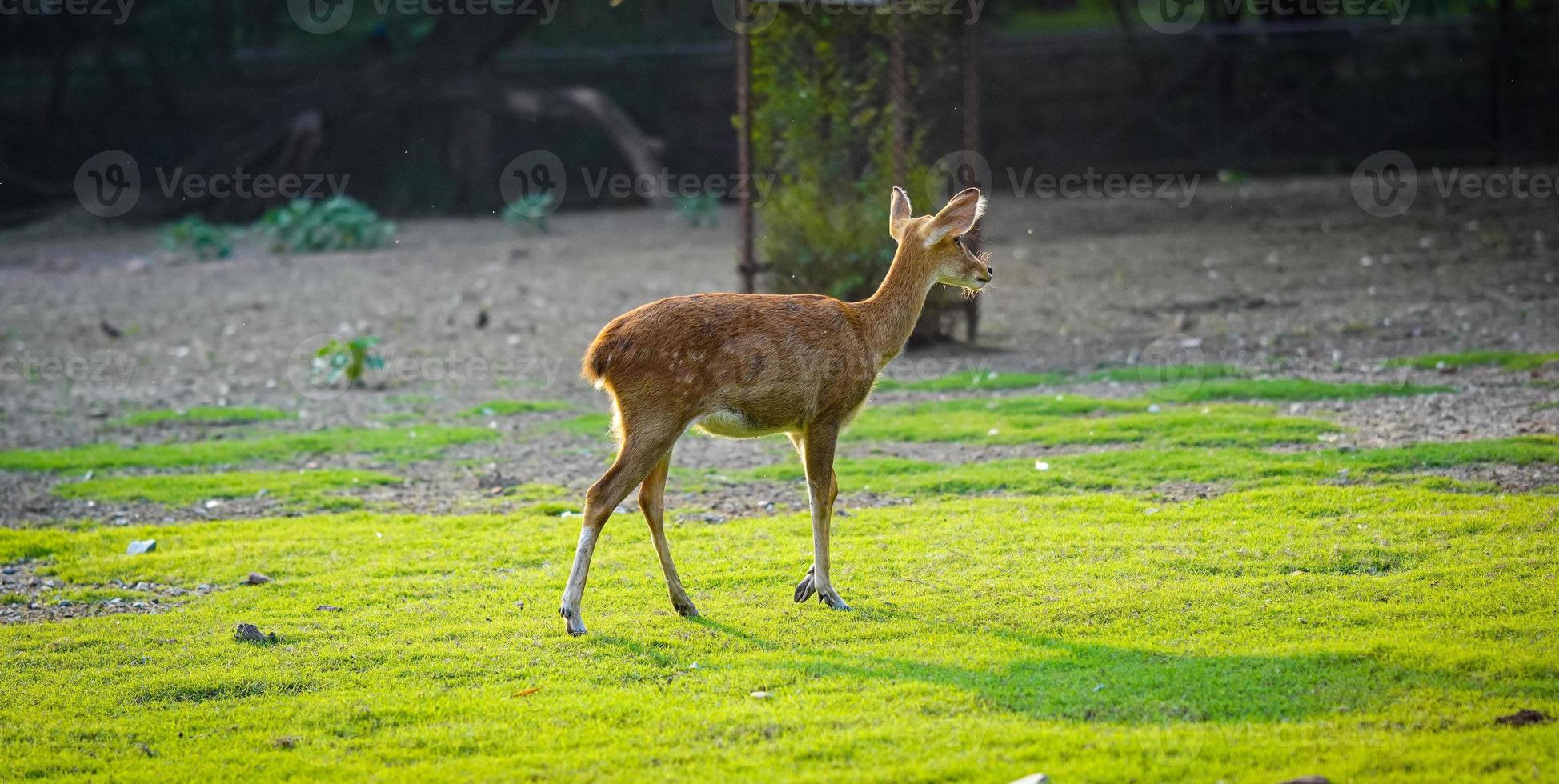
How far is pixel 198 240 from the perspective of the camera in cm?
1970

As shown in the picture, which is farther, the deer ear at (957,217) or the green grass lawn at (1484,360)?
the green grass lawn at (1484,360)

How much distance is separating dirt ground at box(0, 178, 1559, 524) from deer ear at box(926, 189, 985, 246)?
7.38ft

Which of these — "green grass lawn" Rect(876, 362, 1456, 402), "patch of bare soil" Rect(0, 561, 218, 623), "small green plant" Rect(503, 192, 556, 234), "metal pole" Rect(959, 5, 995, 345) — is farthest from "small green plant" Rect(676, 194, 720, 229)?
"patch of bare soil" Rect(0, 561, 218, 623)

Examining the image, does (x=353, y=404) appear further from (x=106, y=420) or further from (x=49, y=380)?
(x=49, y=380)

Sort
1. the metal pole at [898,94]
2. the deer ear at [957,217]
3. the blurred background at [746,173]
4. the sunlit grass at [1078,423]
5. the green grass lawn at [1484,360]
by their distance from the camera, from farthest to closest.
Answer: the blurred background at [746,173] < the metal pole at [898,94] < the green grass lawn at [1484,360] < the sunlit grass at [1078,423] < the deer ear at [957,217]

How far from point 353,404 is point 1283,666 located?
327 inches

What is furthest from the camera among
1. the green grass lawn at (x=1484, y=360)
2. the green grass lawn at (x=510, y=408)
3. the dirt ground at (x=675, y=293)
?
the green grass lawn at (x=510, y=408)

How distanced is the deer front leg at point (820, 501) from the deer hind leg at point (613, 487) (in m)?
0.64

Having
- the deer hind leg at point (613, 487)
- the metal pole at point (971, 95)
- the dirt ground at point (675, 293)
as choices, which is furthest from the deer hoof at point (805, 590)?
the metal pole at point (971, 95)

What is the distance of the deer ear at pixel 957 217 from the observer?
6.27m

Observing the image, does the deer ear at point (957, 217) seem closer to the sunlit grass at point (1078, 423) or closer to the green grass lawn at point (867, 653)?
the green grass lawn at point (867, 653)

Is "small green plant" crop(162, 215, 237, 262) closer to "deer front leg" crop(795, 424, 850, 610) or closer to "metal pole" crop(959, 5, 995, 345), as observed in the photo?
"metal pole" crop(959, 5, 995, 345)

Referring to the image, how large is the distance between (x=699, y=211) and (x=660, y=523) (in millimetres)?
16073

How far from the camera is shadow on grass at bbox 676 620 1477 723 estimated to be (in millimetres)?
4652
